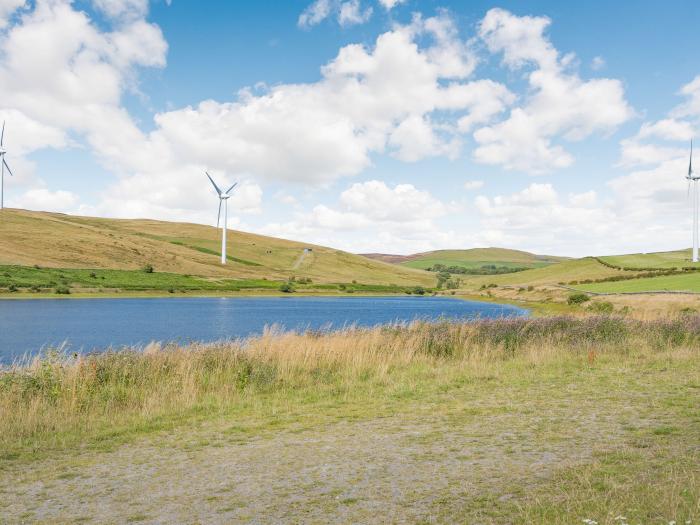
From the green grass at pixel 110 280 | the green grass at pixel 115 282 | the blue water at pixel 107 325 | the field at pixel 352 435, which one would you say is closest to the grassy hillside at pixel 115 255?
the green grass at pixel 110 280

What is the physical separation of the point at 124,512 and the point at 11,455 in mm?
4453

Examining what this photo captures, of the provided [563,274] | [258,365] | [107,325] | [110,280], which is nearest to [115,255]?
[110,280]

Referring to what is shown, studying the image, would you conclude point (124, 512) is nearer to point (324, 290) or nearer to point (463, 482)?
point (463, 482)

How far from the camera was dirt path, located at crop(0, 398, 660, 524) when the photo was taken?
23.1 feet

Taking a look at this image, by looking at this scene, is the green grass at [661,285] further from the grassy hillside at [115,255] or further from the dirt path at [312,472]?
the grassy hillside at [115,255]

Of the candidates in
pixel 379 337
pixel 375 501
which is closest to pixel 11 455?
pixel 375 501

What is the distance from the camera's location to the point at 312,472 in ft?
28.0

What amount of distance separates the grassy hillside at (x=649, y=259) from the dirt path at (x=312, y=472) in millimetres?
131082

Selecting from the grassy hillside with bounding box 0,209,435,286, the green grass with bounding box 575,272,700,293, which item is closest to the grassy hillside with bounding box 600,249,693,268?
the green grass with bounding box 575,272,700,293

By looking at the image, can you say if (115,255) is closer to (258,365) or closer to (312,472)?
(258,365)

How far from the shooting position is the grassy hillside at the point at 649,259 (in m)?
131

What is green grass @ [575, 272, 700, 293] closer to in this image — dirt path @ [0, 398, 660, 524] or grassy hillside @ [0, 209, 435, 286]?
dirt path @ [0, 398, 660, 524]

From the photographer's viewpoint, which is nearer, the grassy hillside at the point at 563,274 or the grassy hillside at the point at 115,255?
the grassy hillside at the point at 115,255

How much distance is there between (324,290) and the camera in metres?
145
